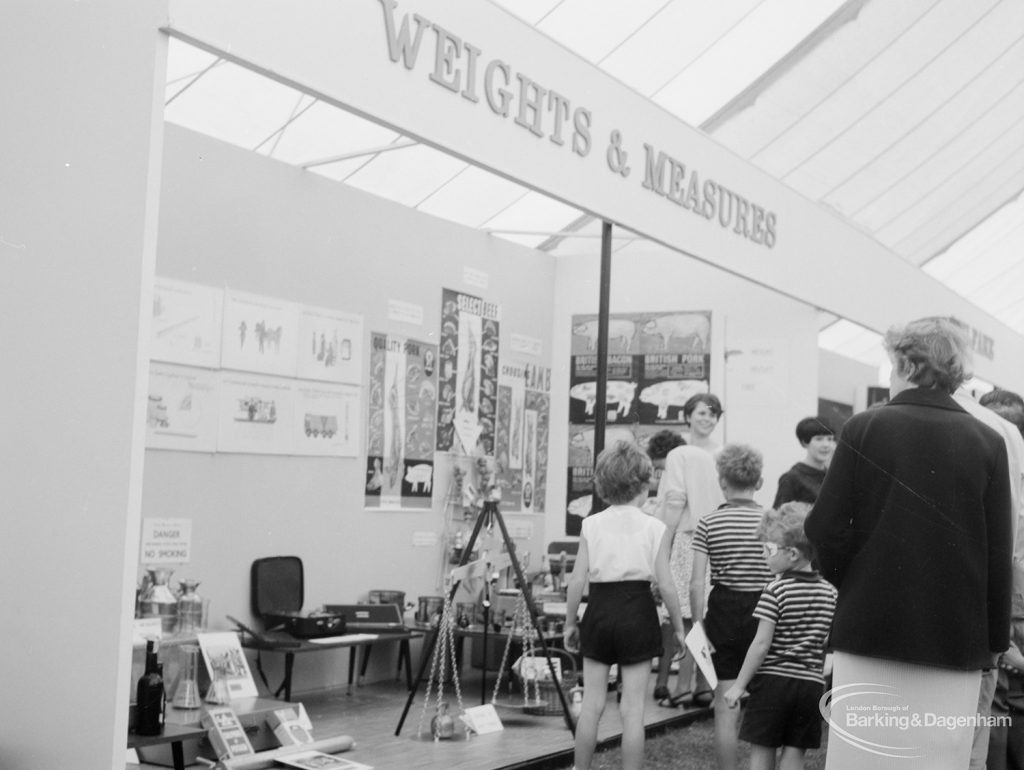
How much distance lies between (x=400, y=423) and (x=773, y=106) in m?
3.71

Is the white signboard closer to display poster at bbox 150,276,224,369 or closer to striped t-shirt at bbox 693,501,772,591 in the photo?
display poster at bbox 150,276,224,369

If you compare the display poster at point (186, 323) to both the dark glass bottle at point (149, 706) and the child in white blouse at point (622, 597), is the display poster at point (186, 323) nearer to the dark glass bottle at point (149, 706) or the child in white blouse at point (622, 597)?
the dark glass bottle at point (149, 706)

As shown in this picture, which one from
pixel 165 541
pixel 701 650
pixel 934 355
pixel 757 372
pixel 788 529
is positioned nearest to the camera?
pixel 934 355

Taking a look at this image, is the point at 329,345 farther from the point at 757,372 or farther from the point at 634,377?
the point at 757,372

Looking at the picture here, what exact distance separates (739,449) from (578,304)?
4.19 m

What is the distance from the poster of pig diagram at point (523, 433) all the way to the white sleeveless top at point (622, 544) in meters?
3.75

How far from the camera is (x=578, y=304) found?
29.2 feet

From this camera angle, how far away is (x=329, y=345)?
6.89m

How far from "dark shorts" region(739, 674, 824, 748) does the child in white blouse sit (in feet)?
1.90

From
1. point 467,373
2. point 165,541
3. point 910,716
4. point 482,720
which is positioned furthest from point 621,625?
point 467,373

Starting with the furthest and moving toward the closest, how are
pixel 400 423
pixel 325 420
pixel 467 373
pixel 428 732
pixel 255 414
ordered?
pixel 467 373, pixel 400 423, pixel 325 420, pixel 255 414, pixel 428 732

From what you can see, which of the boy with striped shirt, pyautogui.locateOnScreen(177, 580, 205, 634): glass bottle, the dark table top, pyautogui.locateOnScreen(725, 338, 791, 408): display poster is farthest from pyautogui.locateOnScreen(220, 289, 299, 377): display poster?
pyautogui.locateOnScreen(725, 338, 791, 408): display poster

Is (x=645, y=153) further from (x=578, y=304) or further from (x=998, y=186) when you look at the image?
(x=998, y=186)

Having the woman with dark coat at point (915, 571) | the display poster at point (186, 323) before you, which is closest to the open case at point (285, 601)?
the display poster at point (186, 323)
